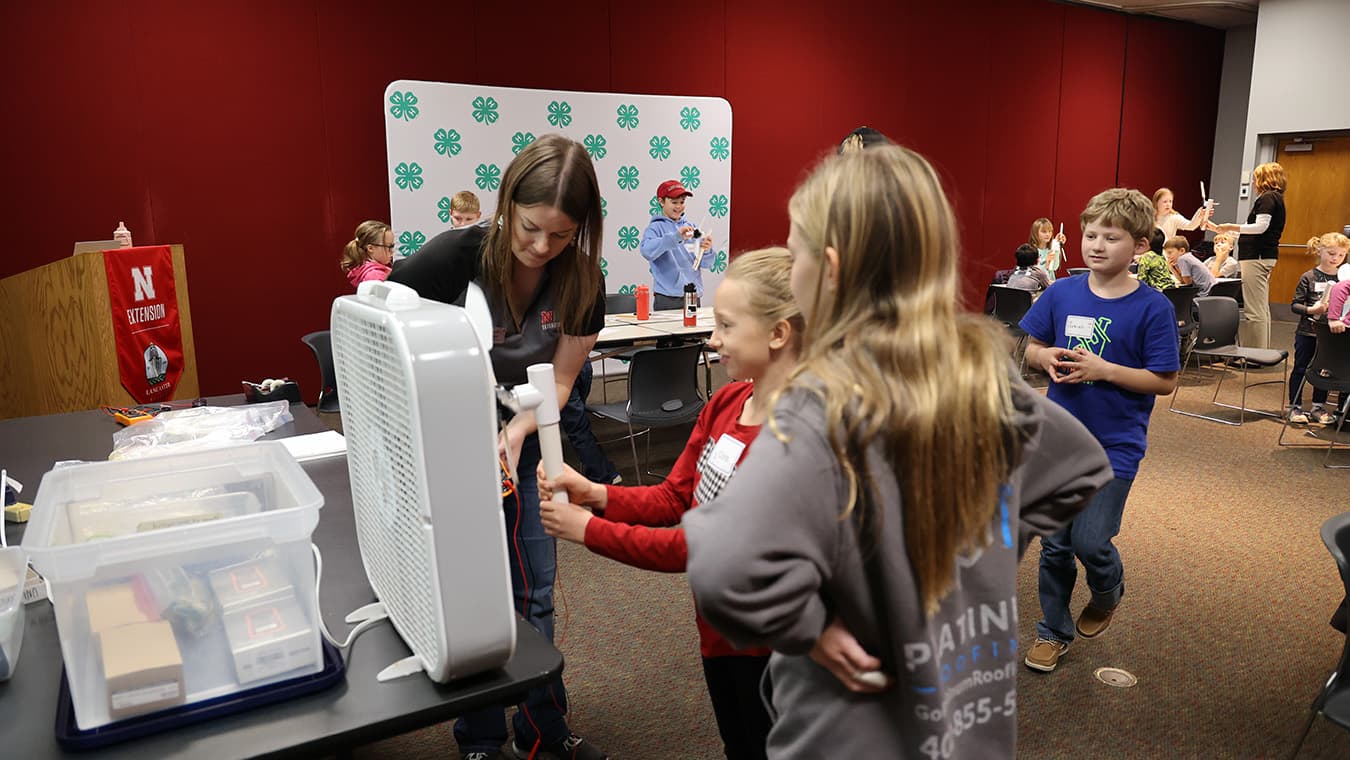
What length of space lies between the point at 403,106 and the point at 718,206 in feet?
8.84

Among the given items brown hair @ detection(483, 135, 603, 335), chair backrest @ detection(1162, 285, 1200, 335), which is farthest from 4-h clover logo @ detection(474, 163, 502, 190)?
chair backrest @ detection(1162, 285, 1200, 335)

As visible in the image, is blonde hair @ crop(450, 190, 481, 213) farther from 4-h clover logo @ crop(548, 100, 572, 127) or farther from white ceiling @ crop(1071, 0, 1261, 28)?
white ceiling @ crop(1071, 0, 1261, 28)

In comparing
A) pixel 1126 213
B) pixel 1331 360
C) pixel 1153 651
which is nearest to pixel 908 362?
pixel 1126 213

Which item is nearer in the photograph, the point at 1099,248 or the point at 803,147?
the point at 1099,248

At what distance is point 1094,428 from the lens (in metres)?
2.42

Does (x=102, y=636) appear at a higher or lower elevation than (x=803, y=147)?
lower

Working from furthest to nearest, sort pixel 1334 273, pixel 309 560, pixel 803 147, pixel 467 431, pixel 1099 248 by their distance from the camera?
1. pixel 803 147
2. pixel 1334 273
3. pixel 1099 248
4. pixel 309 560
5. pixel 467 431

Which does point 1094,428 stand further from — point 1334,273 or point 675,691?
point 1334,273

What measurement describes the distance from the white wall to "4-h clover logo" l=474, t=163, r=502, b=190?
28.2 feet

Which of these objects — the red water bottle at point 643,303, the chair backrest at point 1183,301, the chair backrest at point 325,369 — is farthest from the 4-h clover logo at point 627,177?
the chair backrest at point 1183,301

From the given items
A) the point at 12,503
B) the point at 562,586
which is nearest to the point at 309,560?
the point at 12,503

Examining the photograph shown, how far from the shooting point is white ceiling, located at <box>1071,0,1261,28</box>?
9.80m

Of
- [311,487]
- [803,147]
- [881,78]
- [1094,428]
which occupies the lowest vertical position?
[1094,428]

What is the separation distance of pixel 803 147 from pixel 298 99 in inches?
173
